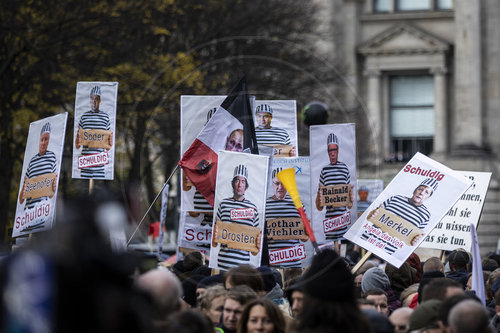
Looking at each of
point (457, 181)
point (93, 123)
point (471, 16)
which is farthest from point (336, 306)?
point (471, 16)

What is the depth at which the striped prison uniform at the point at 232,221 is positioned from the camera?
10.5 m

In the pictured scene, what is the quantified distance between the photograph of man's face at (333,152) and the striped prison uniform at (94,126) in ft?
8.48

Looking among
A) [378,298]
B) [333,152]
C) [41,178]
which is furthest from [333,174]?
[378,298]

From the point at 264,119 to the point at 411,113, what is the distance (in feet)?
119

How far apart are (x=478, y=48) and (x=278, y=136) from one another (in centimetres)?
3382

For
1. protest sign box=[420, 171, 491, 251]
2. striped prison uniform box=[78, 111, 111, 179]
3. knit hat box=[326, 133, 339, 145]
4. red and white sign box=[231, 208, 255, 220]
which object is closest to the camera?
red and white sign box=[231, 208, 255, 220]

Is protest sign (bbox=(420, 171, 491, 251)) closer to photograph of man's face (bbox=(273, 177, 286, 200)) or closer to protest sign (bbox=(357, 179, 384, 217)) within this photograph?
photograph of man's face (bbox=(273, 177, 286, 200))

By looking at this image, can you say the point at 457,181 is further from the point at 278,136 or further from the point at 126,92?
the point at 126,92

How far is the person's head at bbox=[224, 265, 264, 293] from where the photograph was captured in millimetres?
9156

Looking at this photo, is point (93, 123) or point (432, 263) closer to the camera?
point (432, 263)

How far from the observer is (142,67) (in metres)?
26.9

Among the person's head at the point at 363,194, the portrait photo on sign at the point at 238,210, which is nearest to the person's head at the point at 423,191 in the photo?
the portrait photo on sign at the point at 238,210

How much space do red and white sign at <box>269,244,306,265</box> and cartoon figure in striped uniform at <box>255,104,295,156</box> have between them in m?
1.73

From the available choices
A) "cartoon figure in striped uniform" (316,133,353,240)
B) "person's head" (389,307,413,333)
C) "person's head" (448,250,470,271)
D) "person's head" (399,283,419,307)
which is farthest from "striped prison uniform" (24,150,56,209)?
"person's head" (389,307,413,333)
